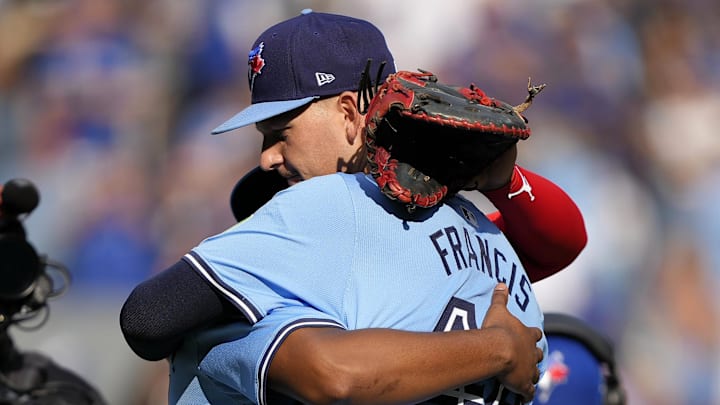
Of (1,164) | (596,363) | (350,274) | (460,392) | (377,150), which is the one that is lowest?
(1,164)

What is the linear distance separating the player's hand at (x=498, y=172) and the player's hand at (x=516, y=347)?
22 cm

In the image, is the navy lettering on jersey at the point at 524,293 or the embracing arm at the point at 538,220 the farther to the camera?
the embracing arm at the point at 538,220

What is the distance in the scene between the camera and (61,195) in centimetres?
595

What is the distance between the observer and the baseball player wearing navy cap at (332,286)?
5.10 ft

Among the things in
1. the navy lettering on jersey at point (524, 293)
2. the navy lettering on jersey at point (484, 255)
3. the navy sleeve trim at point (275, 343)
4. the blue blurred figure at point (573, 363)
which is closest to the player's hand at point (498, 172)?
the navy lettering on jersey at point (484, 255)

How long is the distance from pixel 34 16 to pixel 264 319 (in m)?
5.37

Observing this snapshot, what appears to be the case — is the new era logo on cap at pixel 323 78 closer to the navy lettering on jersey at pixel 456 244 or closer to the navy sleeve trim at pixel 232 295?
the navy lettering on jersey at pixel 456 244

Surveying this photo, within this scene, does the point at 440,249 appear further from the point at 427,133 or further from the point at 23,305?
the point at 23,305

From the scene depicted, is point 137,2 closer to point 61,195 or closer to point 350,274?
point 61,195

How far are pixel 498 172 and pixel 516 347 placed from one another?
39 cm

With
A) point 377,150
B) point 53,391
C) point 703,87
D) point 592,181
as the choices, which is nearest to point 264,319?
point 377,150

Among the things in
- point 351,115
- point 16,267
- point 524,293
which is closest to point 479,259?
point 524,293

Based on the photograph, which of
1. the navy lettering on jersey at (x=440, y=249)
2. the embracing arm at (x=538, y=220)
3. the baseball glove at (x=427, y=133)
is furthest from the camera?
the embracing arm at (x=538, y=220)

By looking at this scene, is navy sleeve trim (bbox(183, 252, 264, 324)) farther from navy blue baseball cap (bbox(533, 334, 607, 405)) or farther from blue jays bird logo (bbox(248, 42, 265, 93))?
navy blue baseball cap (bbox(533, 334, 607, 405))
